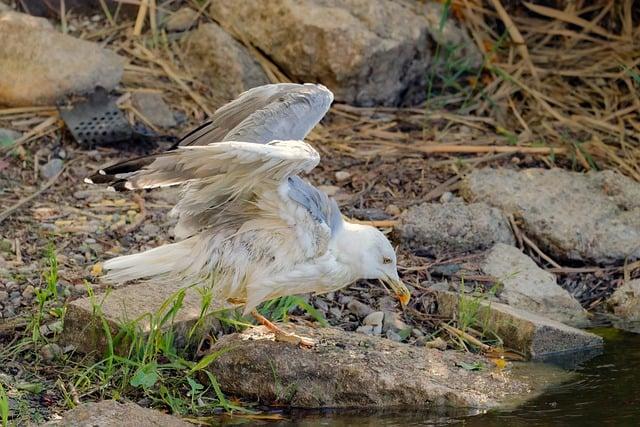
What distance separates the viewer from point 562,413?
470 cm

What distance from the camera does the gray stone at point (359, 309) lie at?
5.84 m

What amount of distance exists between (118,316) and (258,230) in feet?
2.42

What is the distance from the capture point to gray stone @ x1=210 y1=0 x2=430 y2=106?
7.88 meters

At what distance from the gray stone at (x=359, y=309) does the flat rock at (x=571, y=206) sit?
1.30m

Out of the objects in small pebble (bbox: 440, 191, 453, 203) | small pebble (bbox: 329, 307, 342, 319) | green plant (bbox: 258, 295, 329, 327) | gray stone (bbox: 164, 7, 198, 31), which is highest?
gray stone (bbox: 164, 7, 198, 31)

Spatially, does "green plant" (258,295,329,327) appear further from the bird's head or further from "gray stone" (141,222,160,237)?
"gray stone" (141,222,160,237)

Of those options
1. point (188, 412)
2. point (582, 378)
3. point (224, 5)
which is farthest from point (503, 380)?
point (224, 5)

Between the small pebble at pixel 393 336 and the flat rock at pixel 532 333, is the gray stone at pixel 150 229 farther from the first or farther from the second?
the flat rock at pixel 532 333

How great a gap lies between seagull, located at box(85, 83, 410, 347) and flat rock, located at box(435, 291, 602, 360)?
65cm

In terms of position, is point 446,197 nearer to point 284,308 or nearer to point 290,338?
point 284,308

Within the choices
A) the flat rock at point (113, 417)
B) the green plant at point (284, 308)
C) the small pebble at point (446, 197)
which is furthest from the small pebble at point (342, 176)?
the flat rock at point (113, 417)

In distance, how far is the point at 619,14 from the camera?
8.75 m

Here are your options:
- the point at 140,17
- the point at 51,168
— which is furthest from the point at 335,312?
the point at 140,17

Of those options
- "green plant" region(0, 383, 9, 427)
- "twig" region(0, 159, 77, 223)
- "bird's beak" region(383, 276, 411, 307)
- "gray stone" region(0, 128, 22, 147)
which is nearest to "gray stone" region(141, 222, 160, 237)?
"twig" region(0, 159, 77, 223)
